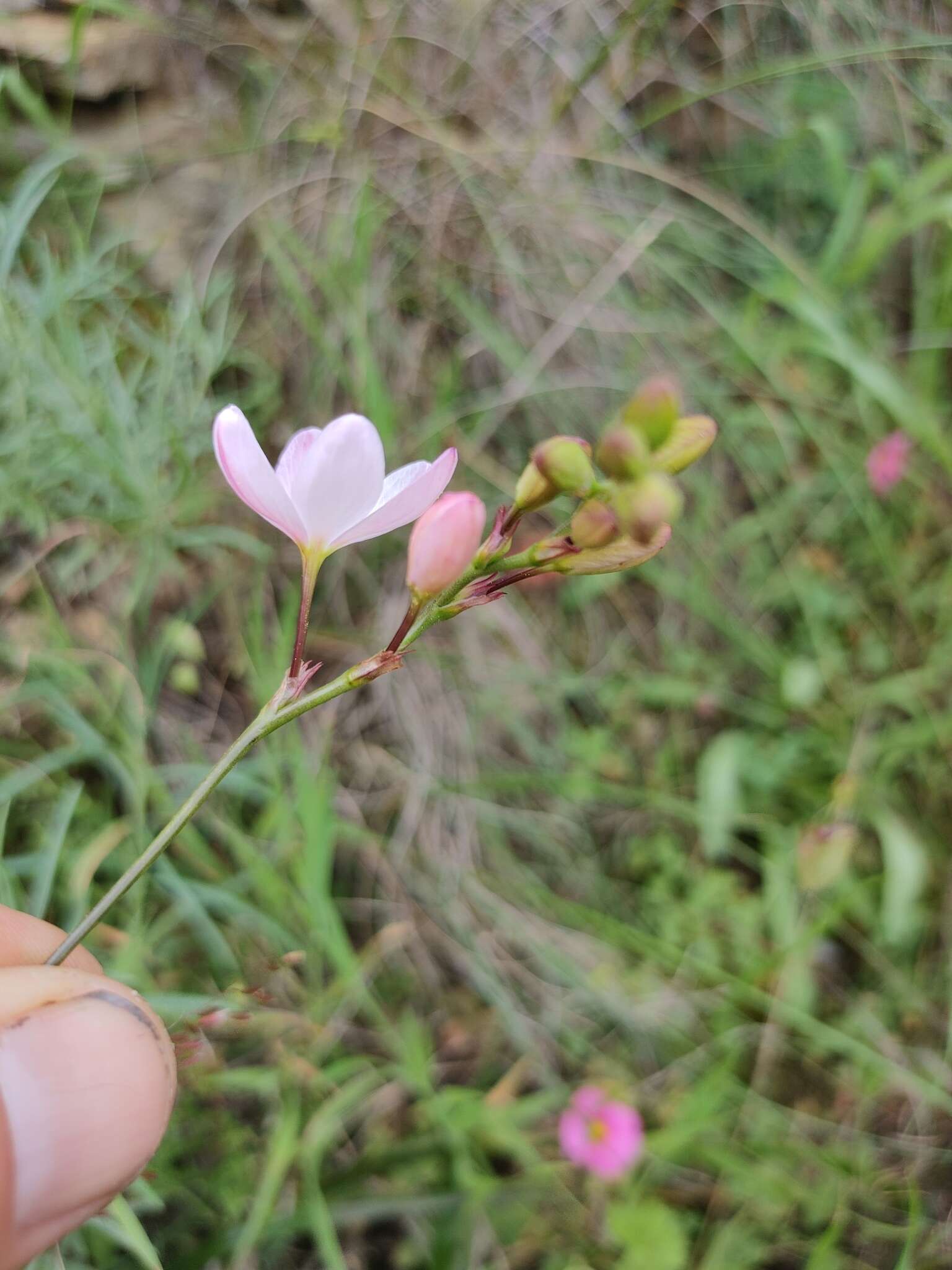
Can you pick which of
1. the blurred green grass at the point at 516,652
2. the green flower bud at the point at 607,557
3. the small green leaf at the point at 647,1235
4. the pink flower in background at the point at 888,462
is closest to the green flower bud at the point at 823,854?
the blurred green grass at the point at 516,652

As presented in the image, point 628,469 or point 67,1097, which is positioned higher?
point 628,469


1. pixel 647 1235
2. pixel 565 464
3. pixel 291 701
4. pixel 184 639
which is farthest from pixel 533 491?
pixel 647 1235

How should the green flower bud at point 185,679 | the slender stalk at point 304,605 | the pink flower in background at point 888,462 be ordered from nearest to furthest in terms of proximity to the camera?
1. the slender stalk at point 304,605
2. the green flower bud at point 185,679
3. the pink flower in background at point 888,462

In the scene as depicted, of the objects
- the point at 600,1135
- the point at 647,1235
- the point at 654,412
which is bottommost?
the point at 647,1235

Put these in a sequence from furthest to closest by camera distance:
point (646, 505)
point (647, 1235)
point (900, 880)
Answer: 1. point (900, 880)
2. point (647, 1235)
3. point (646, 505)

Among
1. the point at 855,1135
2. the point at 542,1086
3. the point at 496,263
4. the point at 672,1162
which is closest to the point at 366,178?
the point at 496,263

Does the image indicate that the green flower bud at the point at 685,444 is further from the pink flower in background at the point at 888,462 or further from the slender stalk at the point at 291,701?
the pink flower in background at the point at 888,462

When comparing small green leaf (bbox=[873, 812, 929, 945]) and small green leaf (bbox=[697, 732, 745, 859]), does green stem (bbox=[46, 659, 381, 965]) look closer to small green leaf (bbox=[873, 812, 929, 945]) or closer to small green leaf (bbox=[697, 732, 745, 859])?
small green leaf (bbox=[697, 732, 745, 859])

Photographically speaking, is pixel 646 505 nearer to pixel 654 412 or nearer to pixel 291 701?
pixel 654 412
